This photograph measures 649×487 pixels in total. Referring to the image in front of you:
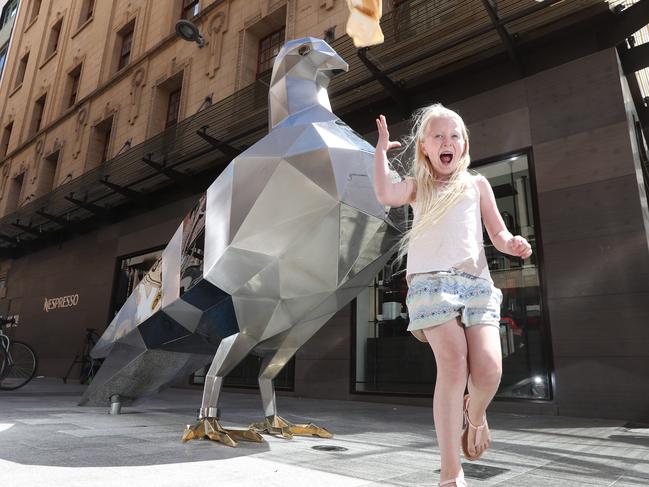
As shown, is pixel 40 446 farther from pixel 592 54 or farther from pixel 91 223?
pixel 91 223

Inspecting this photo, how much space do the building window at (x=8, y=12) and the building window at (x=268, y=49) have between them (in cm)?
2256

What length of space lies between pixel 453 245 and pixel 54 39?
23.9 meters

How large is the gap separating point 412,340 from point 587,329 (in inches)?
101

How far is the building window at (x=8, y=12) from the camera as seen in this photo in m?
25.8

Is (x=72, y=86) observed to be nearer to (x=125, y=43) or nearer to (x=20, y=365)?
(x=125, y=43)

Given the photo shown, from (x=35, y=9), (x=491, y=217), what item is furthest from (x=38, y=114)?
(x=491, y=217)

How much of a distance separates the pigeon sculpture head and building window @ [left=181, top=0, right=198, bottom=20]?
11.8 meters

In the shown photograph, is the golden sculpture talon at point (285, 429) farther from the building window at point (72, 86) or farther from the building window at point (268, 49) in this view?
the building window at point (72, 86)

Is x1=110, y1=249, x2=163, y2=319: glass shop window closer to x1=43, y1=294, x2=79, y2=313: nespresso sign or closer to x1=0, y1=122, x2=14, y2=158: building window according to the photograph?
x1=43, y1=294, x2=79, y2=313: nespresso sign

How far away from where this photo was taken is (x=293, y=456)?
268 cm

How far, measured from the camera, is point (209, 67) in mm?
11719

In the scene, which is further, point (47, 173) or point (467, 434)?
point (47, 173)

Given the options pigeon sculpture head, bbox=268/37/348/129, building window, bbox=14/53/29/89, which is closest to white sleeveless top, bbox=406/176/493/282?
pigeon sculpture head, bbox=268/37/348/129

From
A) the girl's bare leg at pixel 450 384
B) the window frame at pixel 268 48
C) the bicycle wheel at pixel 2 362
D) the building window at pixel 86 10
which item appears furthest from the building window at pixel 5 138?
the girl's bare leg at pixel 450 384
